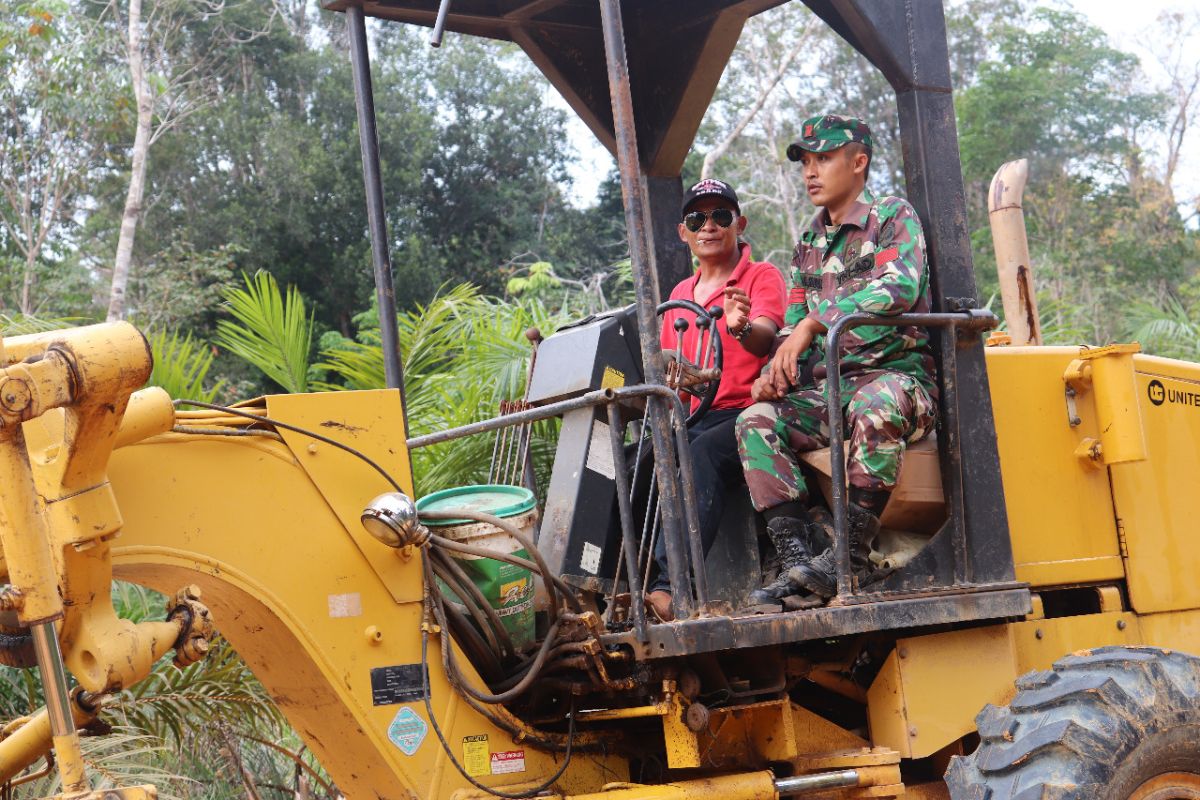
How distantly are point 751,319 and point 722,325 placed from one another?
0.20 meters

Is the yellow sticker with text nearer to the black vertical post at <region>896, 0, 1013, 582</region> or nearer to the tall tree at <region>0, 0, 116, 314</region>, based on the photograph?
the black vertical post at <region>896, 0, 1013, 582</region>

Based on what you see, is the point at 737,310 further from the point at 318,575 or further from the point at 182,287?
the point at 182,287

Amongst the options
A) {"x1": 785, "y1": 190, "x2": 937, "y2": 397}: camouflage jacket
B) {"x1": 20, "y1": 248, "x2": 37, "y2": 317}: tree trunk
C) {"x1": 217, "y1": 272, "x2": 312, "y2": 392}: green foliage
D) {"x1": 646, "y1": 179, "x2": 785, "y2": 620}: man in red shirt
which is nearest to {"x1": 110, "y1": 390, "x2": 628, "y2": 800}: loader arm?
{"x1": 646, "y1": 179, "x2": 785, "y2": 620}: man in red shirt

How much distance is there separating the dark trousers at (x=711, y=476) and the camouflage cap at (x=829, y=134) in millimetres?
1000

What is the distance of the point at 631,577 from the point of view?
4.08 meters

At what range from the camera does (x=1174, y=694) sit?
4.37 m

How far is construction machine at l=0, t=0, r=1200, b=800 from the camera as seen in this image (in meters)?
3.53

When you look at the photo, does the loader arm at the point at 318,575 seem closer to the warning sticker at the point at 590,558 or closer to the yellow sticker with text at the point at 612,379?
the warning sticker at the point at 590,558

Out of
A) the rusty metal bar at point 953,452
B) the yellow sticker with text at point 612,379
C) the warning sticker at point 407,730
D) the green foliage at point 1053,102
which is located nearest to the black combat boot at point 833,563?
the rusty metal bar at point 953,452

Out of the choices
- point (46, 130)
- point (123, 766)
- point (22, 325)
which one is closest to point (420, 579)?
point (123, 766)

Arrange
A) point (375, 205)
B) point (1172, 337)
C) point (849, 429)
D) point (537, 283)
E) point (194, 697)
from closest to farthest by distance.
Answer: point (849, 429)
point (375, 205)
point (194, 697)
point (1172, 337)
point (537, 283)

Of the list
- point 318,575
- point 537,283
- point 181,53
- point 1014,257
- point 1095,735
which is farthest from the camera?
point 181,53

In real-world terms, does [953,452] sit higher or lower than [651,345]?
lower

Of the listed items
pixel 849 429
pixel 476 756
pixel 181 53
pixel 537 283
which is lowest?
pixel 476 756
